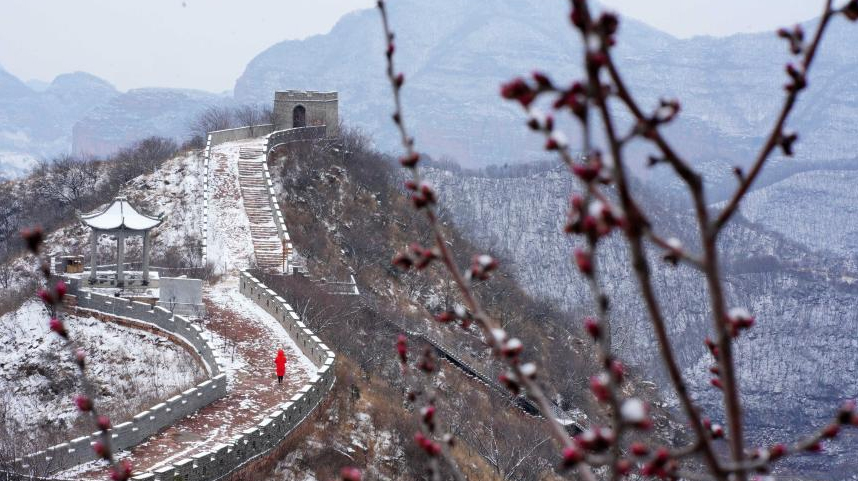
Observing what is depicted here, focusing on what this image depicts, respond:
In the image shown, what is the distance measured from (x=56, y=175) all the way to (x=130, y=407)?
37.8 m

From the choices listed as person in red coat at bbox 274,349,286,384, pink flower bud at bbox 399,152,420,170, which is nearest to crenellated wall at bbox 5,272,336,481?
person in red coat at bbox 274,349,286,384

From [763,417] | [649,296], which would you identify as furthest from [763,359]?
[649,296]

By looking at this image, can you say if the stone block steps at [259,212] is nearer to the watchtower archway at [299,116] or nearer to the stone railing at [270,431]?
Result: the watchtower archway at [299,116]

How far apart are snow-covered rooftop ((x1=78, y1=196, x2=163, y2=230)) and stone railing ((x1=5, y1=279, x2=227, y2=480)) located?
206 cm

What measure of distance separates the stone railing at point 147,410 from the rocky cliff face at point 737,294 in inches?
1786

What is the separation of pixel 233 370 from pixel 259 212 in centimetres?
1949

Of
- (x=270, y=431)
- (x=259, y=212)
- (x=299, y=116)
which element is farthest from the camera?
(x=299, y=116)

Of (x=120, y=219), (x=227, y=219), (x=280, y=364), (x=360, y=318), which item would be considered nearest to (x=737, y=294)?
(x=360, y=318)

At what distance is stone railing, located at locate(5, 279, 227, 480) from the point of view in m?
18.3

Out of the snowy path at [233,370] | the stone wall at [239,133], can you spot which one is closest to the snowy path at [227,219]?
the snowy path at [233,370]

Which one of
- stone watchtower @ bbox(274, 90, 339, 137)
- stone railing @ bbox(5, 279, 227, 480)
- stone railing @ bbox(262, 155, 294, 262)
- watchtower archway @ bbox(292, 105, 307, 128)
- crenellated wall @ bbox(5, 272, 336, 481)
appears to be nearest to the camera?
stone railing @ bbox(5, 279, 227, 480)

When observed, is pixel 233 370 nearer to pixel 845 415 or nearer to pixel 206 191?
pixel 206 191

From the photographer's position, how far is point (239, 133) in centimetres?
5569

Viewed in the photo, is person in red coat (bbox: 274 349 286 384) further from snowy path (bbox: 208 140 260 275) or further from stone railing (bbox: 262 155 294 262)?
stone railing (bbox: 262 155 294 262)
